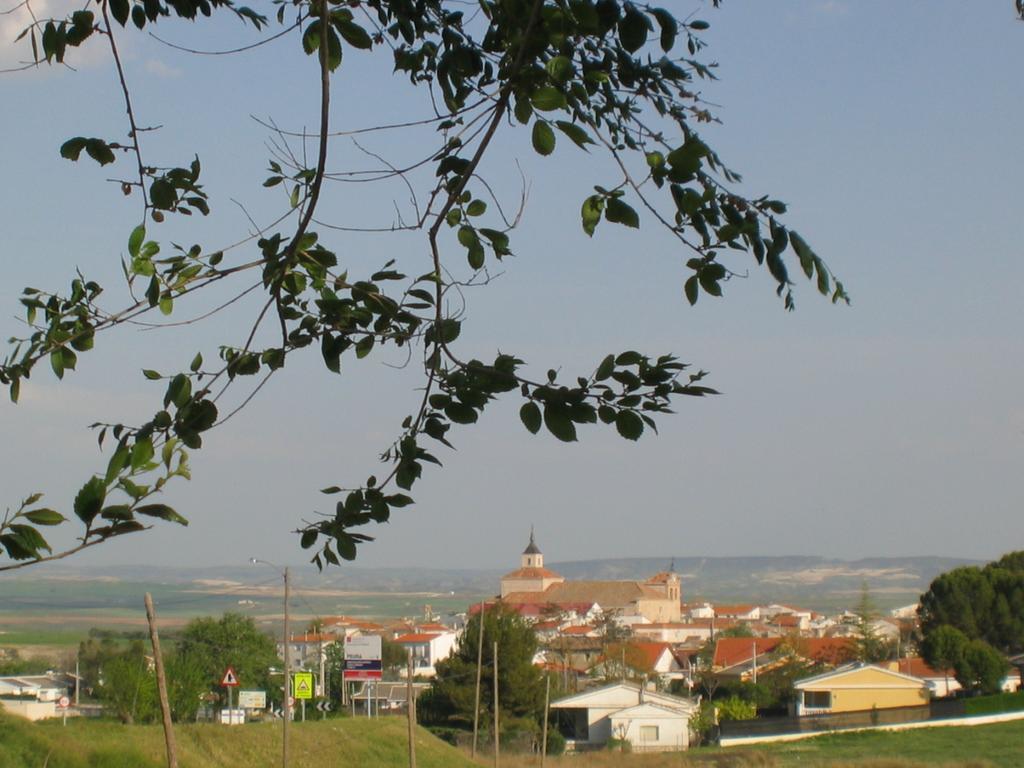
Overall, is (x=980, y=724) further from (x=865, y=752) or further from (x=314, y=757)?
(x=314, y=757)

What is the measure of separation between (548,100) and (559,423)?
2.10 ft

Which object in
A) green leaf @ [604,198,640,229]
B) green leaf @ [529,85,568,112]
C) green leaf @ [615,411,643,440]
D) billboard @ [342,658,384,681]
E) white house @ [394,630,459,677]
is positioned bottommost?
white house @ [394,630,459,677]

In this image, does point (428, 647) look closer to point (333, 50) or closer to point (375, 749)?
point (375, 749)

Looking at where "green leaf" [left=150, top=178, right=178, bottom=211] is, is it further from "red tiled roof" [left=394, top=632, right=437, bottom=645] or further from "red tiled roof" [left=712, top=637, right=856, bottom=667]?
"red tiled roof" [left=394, top=632, right=437, bottom=645]

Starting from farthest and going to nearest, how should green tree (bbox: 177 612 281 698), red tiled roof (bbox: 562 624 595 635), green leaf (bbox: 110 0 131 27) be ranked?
1. red tiled roof (bbox: 562 624 595 635)
2. green tree (bbox: 177 612 281 698)
3. green leaf (bbox: 110 0 131 27)

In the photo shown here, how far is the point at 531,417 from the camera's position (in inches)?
102

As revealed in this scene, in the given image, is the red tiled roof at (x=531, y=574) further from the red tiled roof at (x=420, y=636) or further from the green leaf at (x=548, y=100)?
the green leaf at (x=548, y=100)

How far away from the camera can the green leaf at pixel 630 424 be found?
2527 millimetres

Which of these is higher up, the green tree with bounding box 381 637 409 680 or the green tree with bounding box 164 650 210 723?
the green tree with bounding box 164 650 210 723

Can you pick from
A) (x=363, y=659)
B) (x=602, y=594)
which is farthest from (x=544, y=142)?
(x=602, y=594)

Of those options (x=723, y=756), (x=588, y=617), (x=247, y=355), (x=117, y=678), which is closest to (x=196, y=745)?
(x=117, y=678)

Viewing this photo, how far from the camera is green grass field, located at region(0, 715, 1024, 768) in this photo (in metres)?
19.2

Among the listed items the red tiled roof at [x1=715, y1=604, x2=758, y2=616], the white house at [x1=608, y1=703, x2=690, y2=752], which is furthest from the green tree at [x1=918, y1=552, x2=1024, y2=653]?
the red tiled roof at [x1=715, y1=604, x2=758, y2=616]

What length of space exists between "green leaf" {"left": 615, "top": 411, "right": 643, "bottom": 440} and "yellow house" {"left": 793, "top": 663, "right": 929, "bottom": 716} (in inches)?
1844
